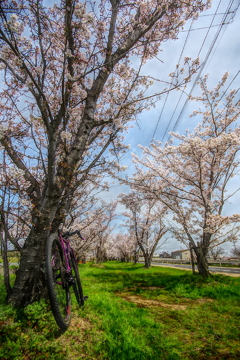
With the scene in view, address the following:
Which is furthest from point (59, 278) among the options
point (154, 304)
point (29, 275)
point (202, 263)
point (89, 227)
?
point (89, 227)

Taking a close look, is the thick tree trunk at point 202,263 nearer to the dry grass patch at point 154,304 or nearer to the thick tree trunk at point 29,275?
the dry grass patch at point 154,304

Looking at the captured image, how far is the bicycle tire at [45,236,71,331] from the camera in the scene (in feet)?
6.64

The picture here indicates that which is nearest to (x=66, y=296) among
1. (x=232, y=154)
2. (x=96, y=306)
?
(x=96, y=306)

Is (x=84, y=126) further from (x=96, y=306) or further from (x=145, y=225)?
(x=145, y=225)

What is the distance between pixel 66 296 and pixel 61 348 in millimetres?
553

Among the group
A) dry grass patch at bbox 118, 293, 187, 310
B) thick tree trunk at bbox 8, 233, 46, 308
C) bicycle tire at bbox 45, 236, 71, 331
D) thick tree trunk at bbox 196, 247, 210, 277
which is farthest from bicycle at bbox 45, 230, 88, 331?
thick tree trunk at bbox 196, 247, 210, 277

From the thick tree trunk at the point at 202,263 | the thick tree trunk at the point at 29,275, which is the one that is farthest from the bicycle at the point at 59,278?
the thick tree trunk at the point at 202,263

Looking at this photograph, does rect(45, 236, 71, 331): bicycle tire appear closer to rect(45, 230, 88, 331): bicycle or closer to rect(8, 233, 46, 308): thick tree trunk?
rect(45, 230, 88, 331): bicycle

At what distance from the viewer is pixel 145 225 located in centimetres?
1944

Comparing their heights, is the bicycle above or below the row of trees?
below

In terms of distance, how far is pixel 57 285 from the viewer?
2.52 m

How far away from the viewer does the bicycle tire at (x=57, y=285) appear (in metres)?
2.02

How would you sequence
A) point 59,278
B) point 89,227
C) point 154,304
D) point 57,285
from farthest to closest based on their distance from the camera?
point 89,227
point 154,304
point 59,278
point 57,285

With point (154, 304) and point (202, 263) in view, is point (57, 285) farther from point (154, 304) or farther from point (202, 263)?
point (202, 263)
